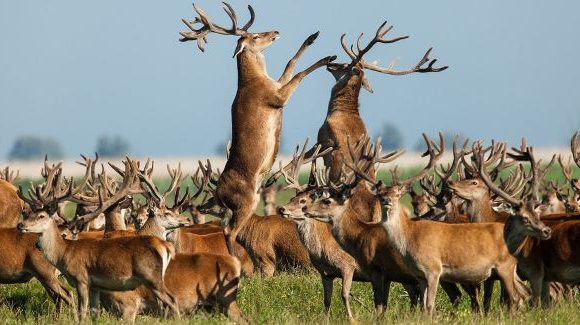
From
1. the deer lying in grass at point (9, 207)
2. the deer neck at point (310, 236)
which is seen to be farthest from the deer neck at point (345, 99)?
the deer lying in grass at point (9, 207)

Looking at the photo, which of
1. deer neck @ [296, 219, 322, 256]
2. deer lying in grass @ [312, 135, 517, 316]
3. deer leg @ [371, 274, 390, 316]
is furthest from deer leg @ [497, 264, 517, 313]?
deer neck @ [296, 219, 322, 256]

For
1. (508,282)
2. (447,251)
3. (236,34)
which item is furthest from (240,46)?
(508,282)

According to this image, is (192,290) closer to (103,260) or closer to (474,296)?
(103,260)

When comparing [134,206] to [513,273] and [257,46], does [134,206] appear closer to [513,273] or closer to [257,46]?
[257,46]

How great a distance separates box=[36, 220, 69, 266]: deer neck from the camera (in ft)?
36.5

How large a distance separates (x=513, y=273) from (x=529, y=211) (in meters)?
0.59

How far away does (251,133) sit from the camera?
1332 cm

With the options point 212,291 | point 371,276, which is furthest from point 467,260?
point 212,291

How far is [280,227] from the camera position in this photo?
1538cm

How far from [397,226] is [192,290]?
190cm

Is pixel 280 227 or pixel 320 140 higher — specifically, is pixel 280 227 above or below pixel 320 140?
below

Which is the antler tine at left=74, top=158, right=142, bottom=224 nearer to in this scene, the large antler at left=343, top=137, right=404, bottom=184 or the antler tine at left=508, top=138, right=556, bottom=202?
the large antler at left=343, top=137, right=404, bottom=184

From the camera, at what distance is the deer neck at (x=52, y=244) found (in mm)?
11133

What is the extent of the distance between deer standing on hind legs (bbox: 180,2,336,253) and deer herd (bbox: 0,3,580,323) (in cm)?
1
